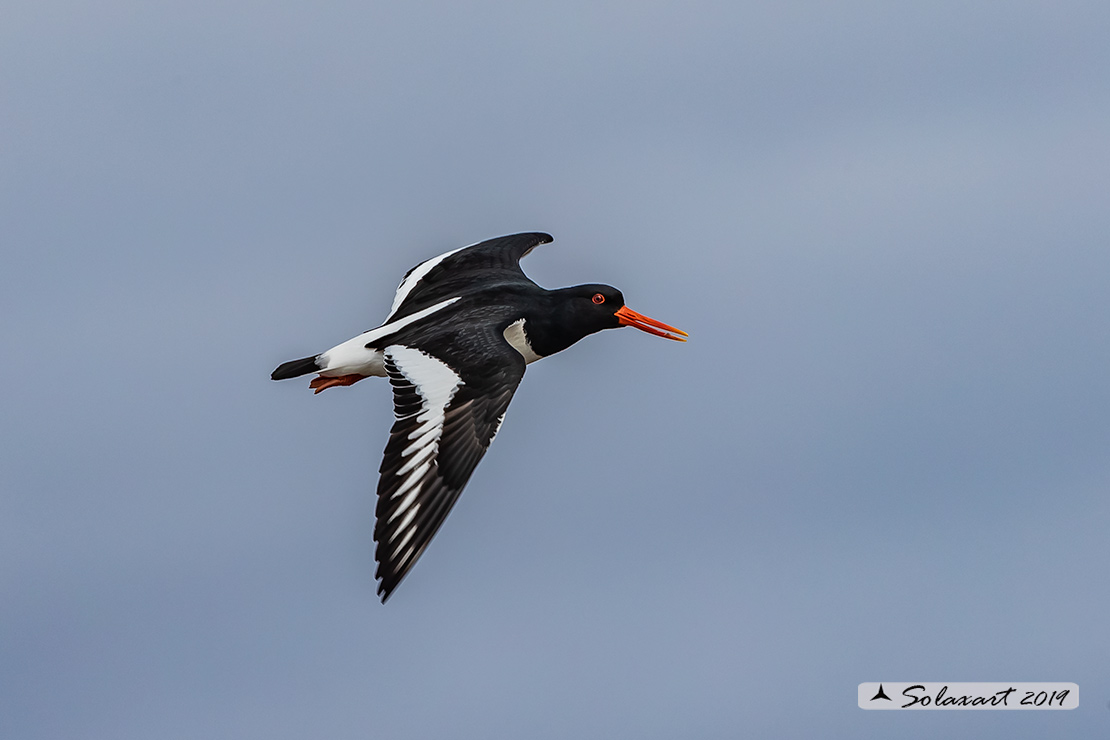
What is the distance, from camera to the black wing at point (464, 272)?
1500 cm

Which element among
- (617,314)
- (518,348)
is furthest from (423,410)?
(617,314)

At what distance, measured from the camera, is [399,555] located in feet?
35.9

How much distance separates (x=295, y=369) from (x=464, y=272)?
254 cm

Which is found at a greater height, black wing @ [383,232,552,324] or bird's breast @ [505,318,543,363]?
black wing @ [383,232,552,324]

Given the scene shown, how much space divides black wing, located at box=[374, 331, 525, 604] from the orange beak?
2730mm

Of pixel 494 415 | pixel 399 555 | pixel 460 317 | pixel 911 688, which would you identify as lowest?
pixel 911 688

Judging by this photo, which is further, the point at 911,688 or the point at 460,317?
the point at 911,688

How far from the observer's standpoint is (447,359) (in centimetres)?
1245

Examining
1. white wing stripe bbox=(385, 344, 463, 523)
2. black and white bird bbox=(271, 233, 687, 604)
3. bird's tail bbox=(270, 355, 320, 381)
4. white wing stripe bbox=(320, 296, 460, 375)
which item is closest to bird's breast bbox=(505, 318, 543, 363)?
black and white bird bbox=(271, 233, 687, 604)

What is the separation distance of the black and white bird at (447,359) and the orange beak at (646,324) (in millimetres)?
11

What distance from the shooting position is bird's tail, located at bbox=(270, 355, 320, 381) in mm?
13906

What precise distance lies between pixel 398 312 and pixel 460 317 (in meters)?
1.63

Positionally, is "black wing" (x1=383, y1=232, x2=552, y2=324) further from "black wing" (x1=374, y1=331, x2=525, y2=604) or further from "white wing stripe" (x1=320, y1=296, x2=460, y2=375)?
"black wing" (x1=374, y1=331, x2=525, y2=604)

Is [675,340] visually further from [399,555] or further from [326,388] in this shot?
[399,555]
